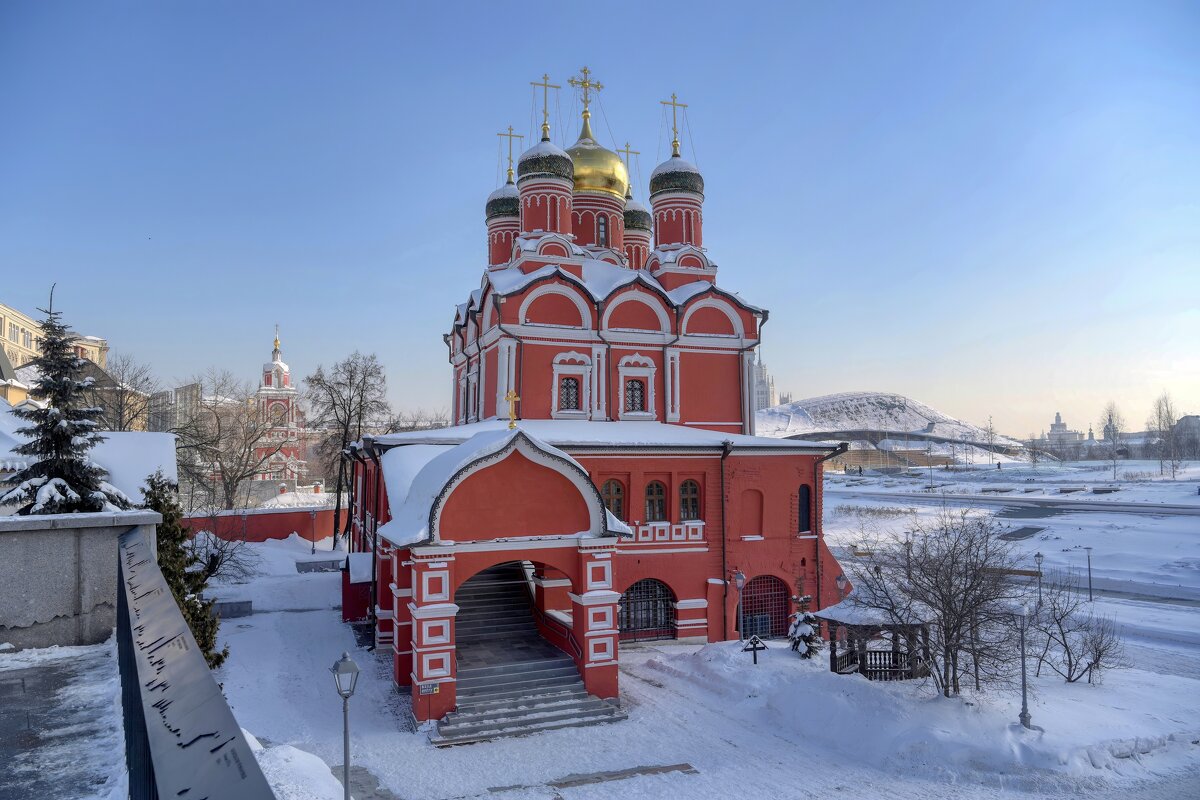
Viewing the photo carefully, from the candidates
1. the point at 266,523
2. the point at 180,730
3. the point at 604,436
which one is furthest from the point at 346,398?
the point at 180,730

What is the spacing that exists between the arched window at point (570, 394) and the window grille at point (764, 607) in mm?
6359

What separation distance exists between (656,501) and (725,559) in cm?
210

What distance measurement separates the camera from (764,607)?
18.9 meters

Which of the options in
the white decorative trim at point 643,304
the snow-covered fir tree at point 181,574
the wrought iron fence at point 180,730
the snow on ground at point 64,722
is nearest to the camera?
the wrought iron fence at point 180,730

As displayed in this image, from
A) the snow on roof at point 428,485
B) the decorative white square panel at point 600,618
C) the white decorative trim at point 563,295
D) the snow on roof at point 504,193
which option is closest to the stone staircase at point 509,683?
the decorative white square panel at point 600,618

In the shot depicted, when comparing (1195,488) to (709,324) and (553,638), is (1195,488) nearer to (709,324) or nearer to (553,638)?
(709,324)

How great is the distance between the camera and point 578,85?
26859 millimetres

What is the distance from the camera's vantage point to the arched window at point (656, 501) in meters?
18.1

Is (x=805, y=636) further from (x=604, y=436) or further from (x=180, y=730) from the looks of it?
(x=180, y=730)

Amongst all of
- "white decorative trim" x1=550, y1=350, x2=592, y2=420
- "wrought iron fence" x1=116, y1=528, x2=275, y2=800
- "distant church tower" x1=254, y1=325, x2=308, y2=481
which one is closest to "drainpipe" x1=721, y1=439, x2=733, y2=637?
"white decorative trim" x1=550, y1=350, x2=592, y2=420

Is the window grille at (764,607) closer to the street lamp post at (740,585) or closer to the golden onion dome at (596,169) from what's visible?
the street lamp post at (740,585)

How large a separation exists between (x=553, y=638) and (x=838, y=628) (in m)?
5.32

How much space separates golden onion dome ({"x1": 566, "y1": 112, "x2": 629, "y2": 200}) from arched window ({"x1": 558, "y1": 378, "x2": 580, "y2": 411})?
26.9ft

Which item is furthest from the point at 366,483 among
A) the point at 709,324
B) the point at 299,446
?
the point at 299,446
